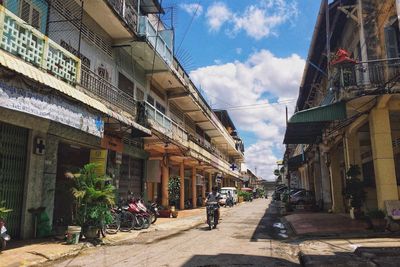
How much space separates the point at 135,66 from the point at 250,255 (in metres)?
12.8

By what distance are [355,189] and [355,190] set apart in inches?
1.6

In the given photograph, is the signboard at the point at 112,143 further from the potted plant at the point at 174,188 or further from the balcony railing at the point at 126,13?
the potted plant at the point at 174,188

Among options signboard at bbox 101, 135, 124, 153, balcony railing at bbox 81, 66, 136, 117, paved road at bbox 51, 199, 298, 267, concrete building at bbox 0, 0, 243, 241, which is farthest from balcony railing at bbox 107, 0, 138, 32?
paved road at bbox 51, 199, 298, 267

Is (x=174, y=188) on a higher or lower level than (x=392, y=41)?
lower

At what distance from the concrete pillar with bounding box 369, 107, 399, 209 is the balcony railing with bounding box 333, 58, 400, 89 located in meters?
1.03

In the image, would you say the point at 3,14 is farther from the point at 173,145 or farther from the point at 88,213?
the point at 173,145

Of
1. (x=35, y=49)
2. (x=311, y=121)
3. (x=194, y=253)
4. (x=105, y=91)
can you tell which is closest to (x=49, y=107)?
(x=35, y=49)

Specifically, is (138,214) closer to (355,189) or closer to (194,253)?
(194,253)

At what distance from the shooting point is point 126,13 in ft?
53.5

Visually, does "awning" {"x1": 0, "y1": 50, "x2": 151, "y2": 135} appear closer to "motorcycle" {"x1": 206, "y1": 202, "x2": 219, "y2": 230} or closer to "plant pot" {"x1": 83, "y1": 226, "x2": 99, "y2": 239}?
"plant pot" {"x1": 83, "y1": 226, "x2": 99, "y2": 239}

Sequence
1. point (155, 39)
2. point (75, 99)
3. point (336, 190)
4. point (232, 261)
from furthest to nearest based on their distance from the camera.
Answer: point (336, 190)
point (155, 39)
point (75, 99)
point (232, 261)

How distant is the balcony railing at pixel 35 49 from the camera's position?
28.3ft

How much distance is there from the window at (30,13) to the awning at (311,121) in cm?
884

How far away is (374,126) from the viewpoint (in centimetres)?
1316
